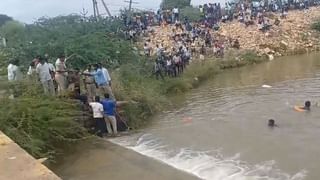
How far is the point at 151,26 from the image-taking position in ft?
120

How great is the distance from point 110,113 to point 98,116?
34 cm

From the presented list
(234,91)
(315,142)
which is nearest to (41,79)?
(315,142)

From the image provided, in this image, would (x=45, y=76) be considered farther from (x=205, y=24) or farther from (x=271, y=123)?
(x=205, y=24)

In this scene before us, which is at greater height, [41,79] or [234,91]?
[41,79]

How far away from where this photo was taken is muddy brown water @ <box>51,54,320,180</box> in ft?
36.4

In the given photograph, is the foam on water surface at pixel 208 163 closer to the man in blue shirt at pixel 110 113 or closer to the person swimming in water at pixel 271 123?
the man in blue shirt at pixel 110 113

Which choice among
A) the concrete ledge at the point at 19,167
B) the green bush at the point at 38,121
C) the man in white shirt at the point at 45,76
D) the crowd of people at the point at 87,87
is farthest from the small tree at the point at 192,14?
the concrete ledge at the point at 19,167

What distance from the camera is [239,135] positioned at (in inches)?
553

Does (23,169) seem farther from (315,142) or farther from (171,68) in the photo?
(171,68)

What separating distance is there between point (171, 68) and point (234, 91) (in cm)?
342

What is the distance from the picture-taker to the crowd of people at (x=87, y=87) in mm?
14188

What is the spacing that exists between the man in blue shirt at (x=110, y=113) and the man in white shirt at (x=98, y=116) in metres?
0.11

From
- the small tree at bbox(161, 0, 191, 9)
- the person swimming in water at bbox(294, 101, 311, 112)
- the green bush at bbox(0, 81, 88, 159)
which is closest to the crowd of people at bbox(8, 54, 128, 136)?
the green bush at bbox(0, 81, 88, 159)

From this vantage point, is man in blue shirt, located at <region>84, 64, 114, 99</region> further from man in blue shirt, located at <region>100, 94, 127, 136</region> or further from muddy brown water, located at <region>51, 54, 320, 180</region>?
muddy brown water, located at <region>51, 54, 320, 180</region>
